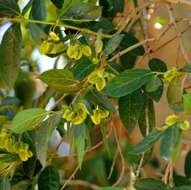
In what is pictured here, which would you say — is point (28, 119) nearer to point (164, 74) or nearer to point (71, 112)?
point (71, 112)

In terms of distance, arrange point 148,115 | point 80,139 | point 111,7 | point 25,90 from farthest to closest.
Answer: point 25,90, point 111,7, point 148,115, point 80,139

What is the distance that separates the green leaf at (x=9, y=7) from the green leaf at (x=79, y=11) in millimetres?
63

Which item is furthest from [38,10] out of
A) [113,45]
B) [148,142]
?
[148,142]

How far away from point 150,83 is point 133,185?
0.12 m

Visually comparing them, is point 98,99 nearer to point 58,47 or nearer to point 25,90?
point 58,47

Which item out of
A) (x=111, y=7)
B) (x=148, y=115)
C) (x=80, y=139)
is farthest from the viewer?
(x=111, y=7)

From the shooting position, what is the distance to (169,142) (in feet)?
1.80

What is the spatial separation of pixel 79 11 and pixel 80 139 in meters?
0.19

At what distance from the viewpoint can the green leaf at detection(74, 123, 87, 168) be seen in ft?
2.15

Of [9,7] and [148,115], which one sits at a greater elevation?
[9,7]

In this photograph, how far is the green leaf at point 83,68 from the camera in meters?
0.68

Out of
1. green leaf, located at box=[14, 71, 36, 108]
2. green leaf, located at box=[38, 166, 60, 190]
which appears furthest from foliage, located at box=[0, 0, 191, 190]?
green leaf, located at box=[14, 71, 36, 108]

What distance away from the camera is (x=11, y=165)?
0.73m

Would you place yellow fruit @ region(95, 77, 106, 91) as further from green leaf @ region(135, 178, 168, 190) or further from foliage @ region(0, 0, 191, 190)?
green leaf @ region(135, 178, 168, 190)
